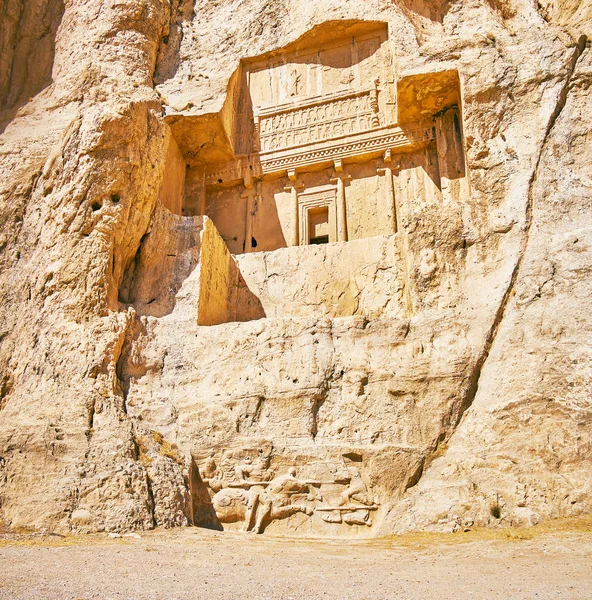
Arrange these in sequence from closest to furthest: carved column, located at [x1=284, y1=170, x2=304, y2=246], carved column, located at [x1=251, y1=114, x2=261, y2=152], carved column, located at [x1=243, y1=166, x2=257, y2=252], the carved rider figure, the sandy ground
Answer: the sandy ground → the carved rider figure → carved column, located at [x1=284, y1=170, x2=304, y2=246] → carved column, located at [x1=243, y1=166, x2=257, y2=252] → carved column, located at [x1=251, y1=114, x2=261, y2=152]

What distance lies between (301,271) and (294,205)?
1.81 metres

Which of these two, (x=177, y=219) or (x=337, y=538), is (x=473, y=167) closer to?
(x=177, y=219)

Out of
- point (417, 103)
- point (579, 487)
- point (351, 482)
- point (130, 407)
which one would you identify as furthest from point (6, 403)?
point (417, 103)

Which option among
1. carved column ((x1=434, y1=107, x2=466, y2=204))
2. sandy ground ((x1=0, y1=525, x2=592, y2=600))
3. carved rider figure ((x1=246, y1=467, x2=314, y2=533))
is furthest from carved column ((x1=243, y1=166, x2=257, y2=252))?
sandy ground ((x1=0, y1=525, x2=592, y2=600))

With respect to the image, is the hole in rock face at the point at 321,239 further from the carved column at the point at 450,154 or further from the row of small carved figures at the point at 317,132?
the carved column at the point at 450,154

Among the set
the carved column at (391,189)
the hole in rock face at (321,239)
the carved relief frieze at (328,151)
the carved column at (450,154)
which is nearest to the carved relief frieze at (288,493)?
the carved column at (391,189)

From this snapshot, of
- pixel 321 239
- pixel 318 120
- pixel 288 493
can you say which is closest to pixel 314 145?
pixel 318 120

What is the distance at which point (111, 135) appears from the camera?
970cm

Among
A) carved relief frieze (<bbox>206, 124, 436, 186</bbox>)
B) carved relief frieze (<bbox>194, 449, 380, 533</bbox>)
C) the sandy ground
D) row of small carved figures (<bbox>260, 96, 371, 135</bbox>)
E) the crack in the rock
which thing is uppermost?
row of small carved figures (<bbox>260, 96, 371, 135</bbox>)

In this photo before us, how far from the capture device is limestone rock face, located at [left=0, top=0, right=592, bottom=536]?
6.99 metres

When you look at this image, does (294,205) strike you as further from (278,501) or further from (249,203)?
(278,501)

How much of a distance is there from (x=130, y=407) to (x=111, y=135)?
4.20m

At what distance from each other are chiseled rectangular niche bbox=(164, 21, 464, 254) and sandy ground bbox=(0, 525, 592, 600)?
6.29 metres

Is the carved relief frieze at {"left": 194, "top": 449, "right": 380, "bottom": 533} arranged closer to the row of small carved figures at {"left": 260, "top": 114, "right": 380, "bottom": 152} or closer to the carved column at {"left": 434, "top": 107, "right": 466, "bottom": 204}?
the carved column at {"left": 434, "top": 107, "right": 466, "bottom": 204}
